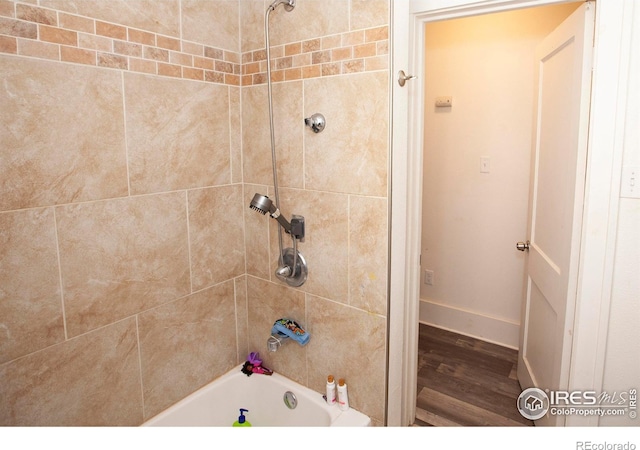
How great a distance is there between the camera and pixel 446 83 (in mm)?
2852

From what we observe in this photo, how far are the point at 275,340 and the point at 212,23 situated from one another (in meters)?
1.41

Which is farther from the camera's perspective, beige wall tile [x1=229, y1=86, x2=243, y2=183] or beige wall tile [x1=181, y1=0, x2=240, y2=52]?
beige wall tile [x1=229, y1=86, x2=243, y2=183]

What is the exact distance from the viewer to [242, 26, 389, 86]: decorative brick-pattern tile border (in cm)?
143

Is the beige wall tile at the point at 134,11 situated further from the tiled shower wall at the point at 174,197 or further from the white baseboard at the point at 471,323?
the white baseboard at the point at 471,323

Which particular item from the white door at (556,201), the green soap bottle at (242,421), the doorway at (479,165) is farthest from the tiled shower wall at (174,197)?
the doorway at (479,165)

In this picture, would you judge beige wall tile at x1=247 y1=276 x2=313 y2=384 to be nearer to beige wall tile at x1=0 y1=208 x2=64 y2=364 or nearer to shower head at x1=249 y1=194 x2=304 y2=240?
shower head at x1=249 y1=194 x2=304 y2=240

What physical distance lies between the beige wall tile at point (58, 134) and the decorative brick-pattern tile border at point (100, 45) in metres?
0.04

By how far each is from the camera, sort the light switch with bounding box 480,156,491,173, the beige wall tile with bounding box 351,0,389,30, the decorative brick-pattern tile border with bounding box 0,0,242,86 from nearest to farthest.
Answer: the decorative brick-pattern tile border with bounding box 0,0,242,86, the beige wall tile with bounding box 351,0,389,30, the light switch with bounding box 480,156,491,173

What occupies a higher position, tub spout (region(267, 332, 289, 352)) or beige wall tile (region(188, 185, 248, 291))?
beige wall tile (region(188, 185, 248, 291))

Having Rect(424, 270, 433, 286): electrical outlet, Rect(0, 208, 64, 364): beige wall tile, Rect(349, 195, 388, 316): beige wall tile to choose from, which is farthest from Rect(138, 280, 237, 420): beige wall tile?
Rect(424, 270, 433, 286): electrical outlet

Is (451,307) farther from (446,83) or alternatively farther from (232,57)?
(232,57)

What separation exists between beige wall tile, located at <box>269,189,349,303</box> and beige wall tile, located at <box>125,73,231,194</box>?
360mm
